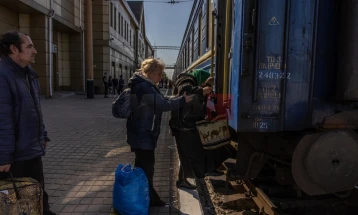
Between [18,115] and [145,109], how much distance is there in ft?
3.92

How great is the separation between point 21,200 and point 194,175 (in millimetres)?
2152

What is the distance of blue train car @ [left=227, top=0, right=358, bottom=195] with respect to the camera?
2711 mm

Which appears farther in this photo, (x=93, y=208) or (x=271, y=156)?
(x=93, y=208)

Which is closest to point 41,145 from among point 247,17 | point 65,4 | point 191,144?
point 191,144

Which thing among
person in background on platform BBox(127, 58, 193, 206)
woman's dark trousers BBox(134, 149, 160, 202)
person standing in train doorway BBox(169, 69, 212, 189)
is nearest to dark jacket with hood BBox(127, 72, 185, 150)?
person in background on platform BBox(127, 58, 193, 206)

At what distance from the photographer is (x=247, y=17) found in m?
2.77

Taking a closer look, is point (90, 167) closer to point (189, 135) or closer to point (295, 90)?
point (189, 135)

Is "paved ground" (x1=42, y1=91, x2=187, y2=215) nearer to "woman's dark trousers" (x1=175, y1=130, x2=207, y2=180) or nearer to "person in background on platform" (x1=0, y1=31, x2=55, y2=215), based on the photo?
"woman's dark trousers" (x1=175, y1=130, x2=207, y2=180)

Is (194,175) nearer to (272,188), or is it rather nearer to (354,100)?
(272,188)

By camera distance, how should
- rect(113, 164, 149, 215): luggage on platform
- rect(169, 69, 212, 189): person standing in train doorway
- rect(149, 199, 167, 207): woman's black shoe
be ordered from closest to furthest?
rect(113, 164, 149, 215): luggage on platform < rect(149, 199, 167, 207): woman's black shoe < rect(169, 69, 212, 189): person standing in train doorway

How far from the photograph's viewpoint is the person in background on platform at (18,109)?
2.54 m

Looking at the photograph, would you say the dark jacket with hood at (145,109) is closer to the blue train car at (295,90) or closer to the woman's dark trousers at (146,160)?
the woman's dark trousers at (146,160)

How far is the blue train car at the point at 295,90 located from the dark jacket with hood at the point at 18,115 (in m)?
1.72

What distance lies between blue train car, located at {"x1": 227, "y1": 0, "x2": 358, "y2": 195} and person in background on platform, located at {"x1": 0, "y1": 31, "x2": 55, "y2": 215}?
1.73 metres
